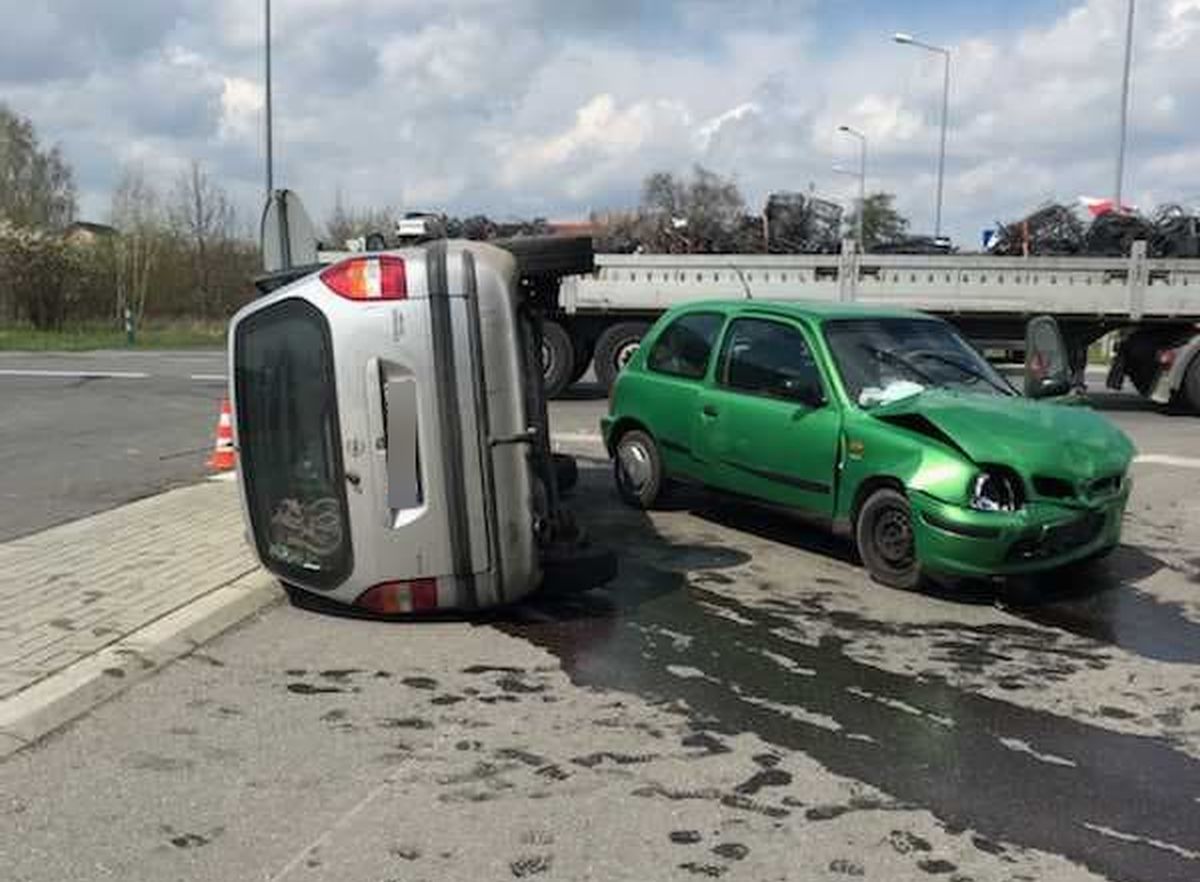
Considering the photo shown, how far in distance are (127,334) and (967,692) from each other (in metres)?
35.5

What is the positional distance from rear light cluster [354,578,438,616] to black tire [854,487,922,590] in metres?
2.56

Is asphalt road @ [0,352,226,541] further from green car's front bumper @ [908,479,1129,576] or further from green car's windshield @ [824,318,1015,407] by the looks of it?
green car's front bumper @ [908,479,1129,576]

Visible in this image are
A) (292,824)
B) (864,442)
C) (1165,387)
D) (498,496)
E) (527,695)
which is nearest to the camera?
(292,824)

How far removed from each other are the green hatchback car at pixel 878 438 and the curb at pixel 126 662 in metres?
3.12

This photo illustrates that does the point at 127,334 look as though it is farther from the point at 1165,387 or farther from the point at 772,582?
the point at 772,582

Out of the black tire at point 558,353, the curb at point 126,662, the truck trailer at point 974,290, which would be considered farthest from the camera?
the black tire at point 558,353

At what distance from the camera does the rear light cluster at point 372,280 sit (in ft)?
18.5

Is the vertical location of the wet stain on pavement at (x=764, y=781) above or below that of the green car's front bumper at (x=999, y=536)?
below

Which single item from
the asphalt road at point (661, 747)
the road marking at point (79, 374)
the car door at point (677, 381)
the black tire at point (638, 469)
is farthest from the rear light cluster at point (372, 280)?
the road marking at point (79, 374)

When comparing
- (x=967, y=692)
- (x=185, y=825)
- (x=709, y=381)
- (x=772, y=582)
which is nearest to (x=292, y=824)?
(x=185, y=825)

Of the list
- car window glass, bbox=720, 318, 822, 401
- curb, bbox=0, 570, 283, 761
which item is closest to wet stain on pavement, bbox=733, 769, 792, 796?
Answer: curb, bbox=0, 570, 283, 761

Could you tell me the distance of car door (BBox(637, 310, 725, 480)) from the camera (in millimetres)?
8531

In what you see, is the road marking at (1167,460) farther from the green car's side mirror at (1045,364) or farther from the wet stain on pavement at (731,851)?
the wet stain on pavement at (731,851)

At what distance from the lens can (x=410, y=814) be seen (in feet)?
12.7
